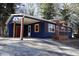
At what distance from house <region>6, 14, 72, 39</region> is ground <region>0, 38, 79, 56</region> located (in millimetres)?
95

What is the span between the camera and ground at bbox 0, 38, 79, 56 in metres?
6.15

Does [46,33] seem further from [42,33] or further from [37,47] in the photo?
[37,47]

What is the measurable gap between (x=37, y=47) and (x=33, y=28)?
314 millimetres

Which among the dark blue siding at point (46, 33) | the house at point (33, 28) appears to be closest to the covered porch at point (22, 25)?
the house at point (33, 28)

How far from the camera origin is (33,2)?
6230 millimetres

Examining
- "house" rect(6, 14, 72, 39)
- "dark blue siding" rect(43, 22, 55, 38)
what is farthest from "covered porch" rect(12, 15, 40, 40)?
"dark blue siding" rect(43, 22, 55, 38)

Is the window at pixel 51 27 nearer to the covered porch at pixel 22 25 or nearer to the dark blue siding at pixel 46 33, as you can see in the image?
the dark blue siding at pixel 46 33

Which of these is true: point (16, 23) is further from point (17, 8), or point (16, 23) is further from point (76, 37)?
point (76, 37)

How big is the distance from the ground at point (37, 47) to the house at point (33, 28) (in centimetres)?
9

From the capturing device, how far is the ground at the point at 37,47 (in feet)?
20.2

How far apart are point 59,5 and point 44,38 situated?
0.57 metres

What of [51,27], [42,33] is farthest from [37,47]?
[51,27]

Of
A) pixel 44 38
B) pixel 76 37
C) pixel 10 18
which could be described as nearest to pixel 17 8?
pixel 10 18

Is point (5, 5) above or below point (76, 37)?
above
